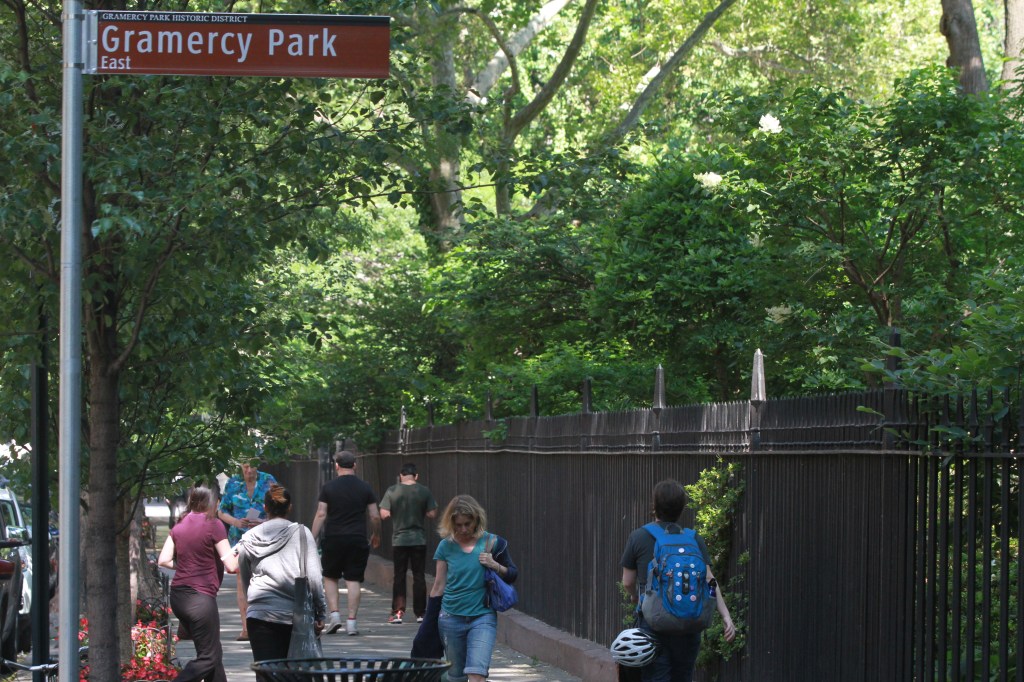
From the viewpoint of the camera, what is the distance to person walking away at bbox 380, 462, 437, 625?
16.4 m

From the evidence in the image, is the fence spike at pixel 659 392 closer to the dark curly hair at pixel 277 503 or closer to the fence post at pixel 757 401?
the fence post at pixel 757 401

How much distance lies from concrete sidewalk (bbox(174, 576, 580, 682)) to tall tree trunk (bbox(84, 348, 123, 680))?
3.13 m

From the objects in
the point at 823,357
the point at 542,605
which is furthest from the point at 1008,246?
the point at 542,605

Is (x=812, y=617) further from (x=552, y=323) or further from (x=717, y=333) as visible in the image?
(x=552, y=323)

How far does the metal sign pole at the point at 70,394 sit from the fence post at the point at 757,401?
4321 mm

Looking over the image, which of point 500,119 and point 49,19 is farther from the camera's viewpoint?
point 500,119

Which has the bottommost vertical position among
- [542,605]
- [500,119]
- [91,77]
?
[542,605]

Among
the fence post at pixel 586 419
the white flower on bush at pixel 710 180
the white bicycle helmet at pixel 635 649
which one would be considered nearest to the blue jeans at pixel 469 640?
the white bicycle helmet at pixel 635 649

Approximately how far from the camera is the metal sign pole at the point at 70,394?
5.71m

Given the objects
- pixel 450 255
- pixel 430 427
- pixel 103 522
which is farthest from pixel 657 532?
pixel 430 427

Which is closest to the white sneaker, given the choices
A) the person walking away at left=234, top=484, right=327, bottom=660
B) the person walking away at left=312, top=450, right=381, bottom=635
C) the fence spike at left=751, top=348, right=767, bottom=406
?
the person walking away at left=312, top=450, right=381, bottom=635

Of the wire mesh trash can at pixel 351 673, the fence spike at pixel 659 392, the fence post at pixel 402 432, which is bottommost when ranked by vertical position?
the fence post at pixel 402 432

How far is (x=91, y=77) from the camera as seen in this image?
27.8 feet

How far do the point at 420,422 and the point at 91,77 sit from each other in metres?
13.9
